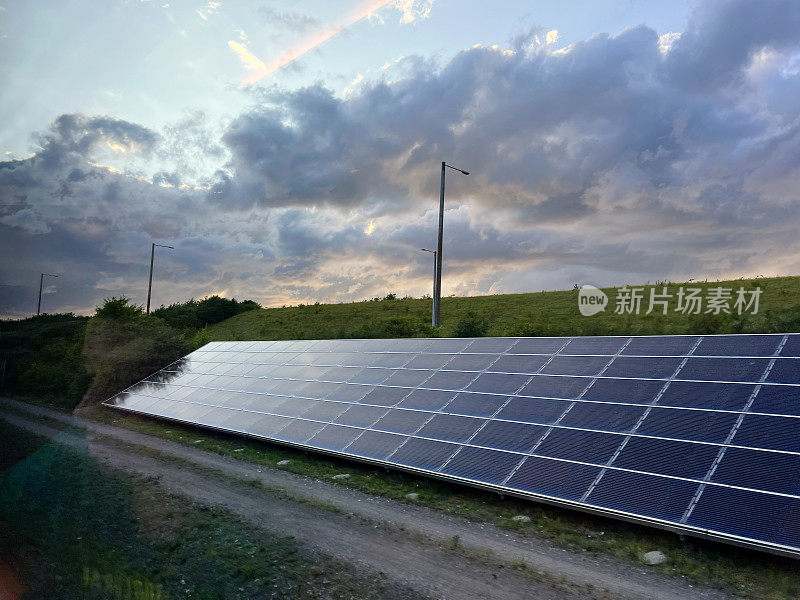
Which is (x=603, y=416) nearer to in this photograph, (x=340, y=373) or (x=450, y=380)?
(x=450, y=380)

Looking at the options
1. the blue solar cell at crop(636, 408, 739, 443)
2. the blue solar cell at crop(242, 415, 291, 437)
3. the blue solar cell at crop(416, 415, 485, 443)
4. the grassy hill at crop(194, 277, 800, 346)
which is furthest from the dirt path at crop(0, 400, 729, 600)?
the grassy hill at crop(194, 277, 800, 346)

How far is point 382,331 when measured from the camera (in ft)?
123

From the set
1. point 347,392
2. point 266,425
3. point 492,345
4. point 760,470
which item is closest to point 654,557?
point 760,470

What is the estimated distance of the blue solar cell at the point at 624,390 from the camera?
558 inches

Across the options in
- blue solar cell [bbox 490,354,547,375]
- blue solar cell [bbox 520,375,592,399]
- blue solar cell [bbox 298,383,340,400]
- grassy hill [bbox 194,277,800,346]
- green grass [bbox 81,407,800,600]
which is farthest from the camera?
grassy hill [bbox 194,277,800,346]

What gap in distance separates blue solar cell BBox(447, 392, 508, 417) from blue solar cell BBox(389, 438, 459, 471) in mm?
1600

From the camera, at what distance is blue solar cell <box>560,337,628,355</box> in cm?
1742

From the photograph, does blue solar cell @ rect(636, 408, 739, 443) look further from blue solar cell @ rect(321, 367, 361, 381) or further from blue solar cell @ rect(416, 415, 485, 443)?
blue solar cell @ rect(321, 367, 361, 381)

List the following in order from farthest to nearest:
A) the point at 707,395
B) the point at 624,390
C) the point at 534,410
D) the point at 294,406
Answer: the point at 294,406 → the point at 534,410 → the point at 624,390 → the point at 707,395

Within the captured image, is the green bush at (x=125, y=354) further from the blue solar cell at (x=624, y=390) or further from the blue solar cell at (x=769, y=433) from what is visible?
the blue solar cell at (x=769, y=433)

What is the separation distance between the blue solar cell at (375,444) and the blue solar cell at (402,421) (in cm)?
29

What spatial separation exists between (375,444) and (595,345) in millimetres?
8115

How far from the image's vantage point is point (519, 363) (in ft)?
60.6

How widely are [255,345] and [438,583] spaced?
25664mm
